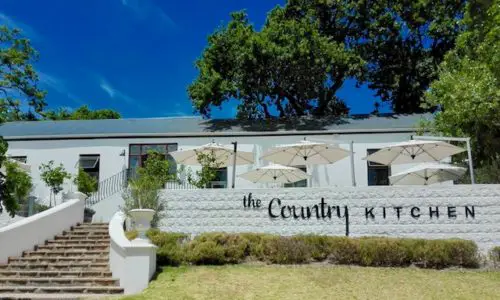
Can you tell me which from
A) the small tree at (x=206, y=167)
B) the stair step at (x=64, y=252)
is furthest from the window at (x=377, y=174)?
the stair step at (x=64, y=252)

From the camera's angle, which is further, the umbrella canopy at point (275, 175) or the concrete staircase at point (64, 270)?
the umbrella canopy at point (275, 175)

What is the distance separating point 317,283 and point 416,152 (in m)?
7.35

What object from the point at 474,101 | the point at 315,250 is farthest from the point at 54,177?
the point at 474,101

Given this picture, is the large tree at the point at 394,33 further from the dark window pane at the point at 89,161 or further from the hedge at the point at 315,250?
the hedge at the point at 315,250

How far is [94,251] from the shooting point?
1287cm

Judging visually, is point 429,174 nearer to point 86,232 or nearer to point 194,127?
point 86,232

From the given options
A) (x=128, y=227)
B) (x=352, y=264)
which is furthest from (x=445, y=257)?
(x=128, y=227)

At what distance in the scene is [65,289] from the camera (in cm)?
1017

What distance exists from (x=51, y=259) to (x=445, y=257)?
909 centimetres

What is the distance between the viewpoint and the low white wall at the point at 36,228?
41.2 feet

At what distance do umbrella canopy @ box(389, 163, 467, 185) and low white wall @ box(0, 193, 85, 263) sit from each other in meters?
10.1

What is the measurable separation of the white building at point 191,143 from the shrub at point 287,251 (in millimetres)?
9335

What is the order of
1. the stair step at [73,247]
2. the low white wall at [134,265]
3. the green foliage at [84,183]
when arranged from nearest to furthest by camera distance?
the low white wall at [134,265], the stair step at [73,247], the green foliage at [84,183]

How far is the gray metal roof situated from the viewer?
2207 cm
